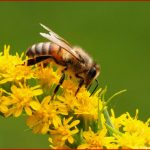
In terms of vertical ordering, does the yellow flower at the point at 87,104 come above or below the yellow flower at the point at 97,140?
above

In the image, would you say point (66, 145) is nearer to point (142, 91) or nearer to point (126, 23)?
point (142, 91)

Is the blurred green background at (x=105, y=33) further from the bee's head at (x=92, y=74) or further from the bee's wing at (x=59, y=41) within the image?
the bee's wing at (x=59, y=41)

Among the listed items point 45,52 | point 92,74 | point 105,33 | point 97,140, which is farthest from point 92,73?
point 105,33

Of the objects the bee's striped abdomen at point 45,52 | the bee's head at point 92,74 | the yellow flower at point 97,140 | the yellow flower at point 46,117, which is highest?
the bee's striped abdomen at point 45,52

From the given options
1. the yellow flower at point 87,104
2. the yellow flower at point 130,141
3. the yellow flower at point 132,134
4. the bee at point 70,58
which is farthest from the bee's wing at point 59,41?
the yellow flower at point 130,141

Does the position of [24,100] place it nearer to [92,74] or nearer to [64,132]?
[64,132]

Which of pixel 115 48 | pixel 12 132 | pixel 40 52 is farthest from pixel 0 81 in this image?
pixel 115 48

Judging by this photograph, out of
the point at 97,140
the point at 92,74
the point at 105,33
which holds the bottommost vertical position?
the point at 105,33
